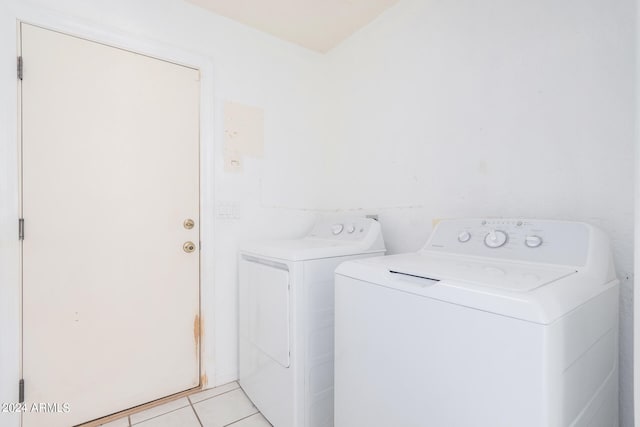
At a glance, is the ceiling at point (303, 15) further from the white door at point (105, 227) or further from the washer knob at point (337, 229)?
the washer knob at point (337, 229)

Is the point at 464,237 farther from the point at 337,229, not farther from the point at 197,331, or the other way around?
the point at 197,331

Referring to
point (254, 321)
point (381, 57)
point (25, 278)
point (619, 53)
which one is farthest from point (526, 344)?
point (25, 278)

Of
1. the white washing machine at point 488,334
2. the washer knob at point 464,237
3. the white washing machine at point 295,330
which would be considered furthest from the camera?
the white washing machine at point 295,330

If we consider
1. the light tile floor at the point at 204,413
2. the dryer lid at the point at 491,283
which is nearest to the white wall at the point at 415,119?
the light tile floor at the point at 204,413

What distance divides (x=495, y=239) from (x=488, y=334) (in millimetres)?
515

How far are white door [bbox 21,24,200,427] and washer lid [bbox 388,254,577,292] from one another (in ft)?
4.29

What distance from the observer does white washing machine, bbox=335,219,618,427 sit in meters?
0.64

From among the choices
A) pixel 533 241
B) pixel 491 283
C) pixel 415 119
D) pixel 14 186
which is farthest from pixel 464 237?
pixel 14 186

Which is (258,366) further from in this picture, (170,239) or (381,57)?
(381,57)

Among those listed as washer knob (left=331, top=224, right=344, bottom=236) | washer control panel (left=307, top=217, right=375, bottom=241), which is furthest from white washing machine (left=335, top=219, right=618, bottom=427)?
washer knob (left=331, top=224, right=344, bottom=236)

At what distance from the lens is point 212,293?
1.78 m

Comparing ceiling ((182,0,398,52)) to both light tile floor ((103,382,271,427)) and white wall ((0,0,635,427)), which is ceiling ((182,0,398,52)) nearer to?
white wall ((0,0,635,427))

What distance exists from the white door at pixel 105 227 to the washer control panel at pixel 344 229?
78 centimetres

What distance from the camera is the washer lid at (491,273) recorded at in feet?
2.43
